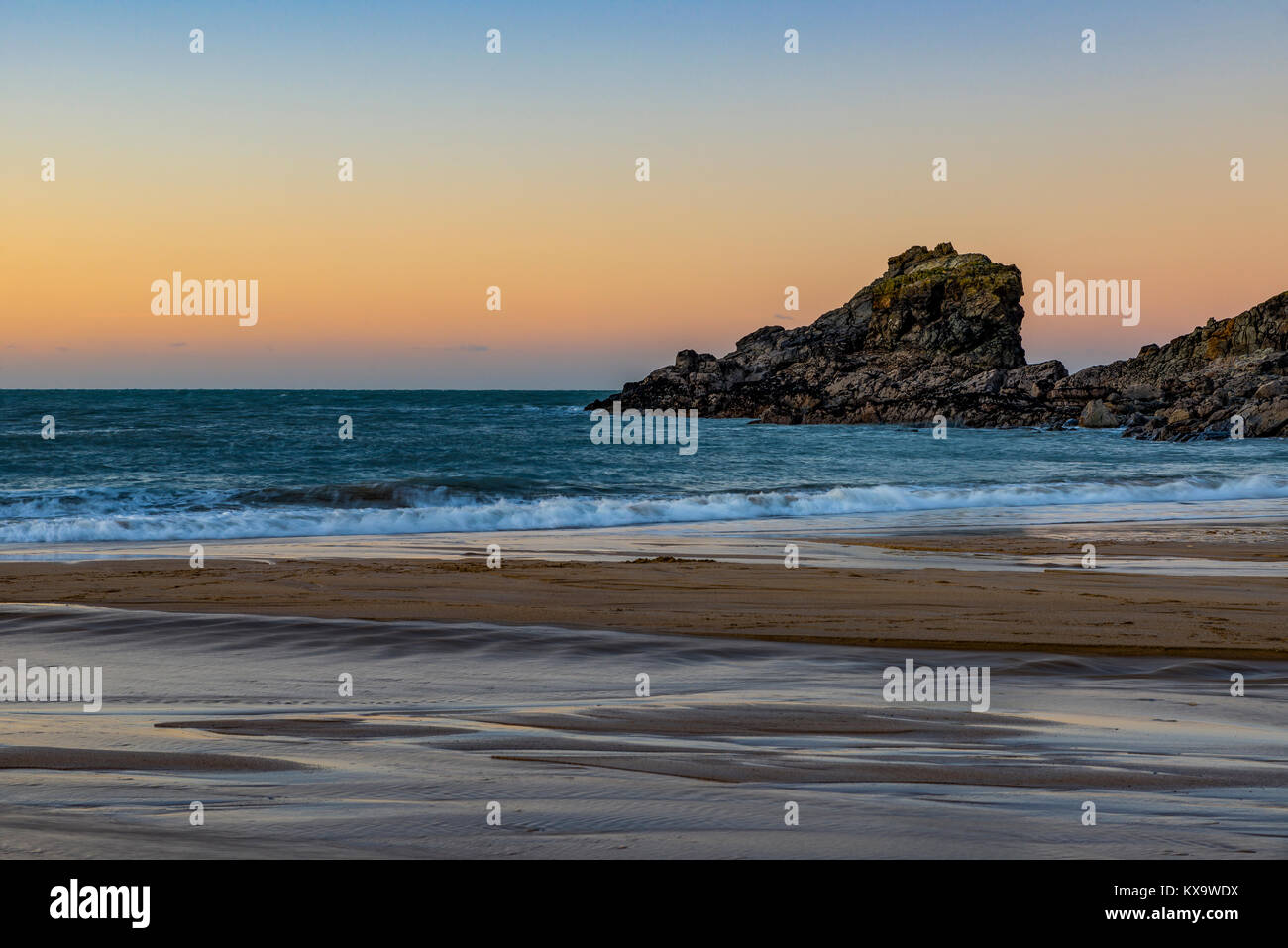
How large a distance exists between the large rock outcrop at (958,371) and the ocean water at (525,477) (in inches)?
283

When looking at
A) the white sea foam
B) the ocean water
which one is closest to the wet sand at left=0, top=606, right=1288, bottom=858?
the white sea foam

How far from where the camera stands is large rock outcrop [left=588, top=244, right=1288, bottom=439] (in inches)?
2266

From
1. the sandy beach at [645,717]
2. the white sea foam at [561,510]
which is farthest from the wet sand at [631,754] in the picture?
the white sea foam at [561,510]

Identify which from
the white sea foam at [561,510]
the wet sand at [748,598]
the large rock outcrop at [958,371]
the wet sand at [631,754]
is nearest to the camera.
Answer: the wet sand at [631,754]

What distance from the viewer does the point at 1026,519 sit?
1838 cm

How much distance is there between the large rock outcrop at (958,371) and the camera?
57.6 m

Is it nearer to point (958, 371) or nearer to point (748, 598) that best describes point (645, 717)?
point (748, 598)

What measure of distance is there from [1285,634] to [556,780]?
6.17 metres

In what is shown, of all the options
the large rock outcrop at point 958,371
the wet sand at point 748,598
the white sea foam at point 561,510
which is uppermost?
the large rock outcrop at point 958,371

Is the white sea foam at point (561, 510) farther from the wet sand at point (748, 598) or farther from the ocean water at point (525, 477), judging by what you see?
the wet sand at point (748, 598)

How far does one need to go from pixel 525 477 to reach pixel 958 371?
215ft

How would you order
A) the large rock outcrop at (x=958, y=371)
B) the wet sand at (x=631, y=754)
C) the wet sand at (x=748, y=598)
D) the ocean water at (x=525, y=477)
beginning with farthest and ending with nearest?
the large rock outcrop at (x=958, y=371) < the ocean water at (x=525, y=477) < the wet sand at (x=748, y=598) < the wet sand at (x=631, y=754)
